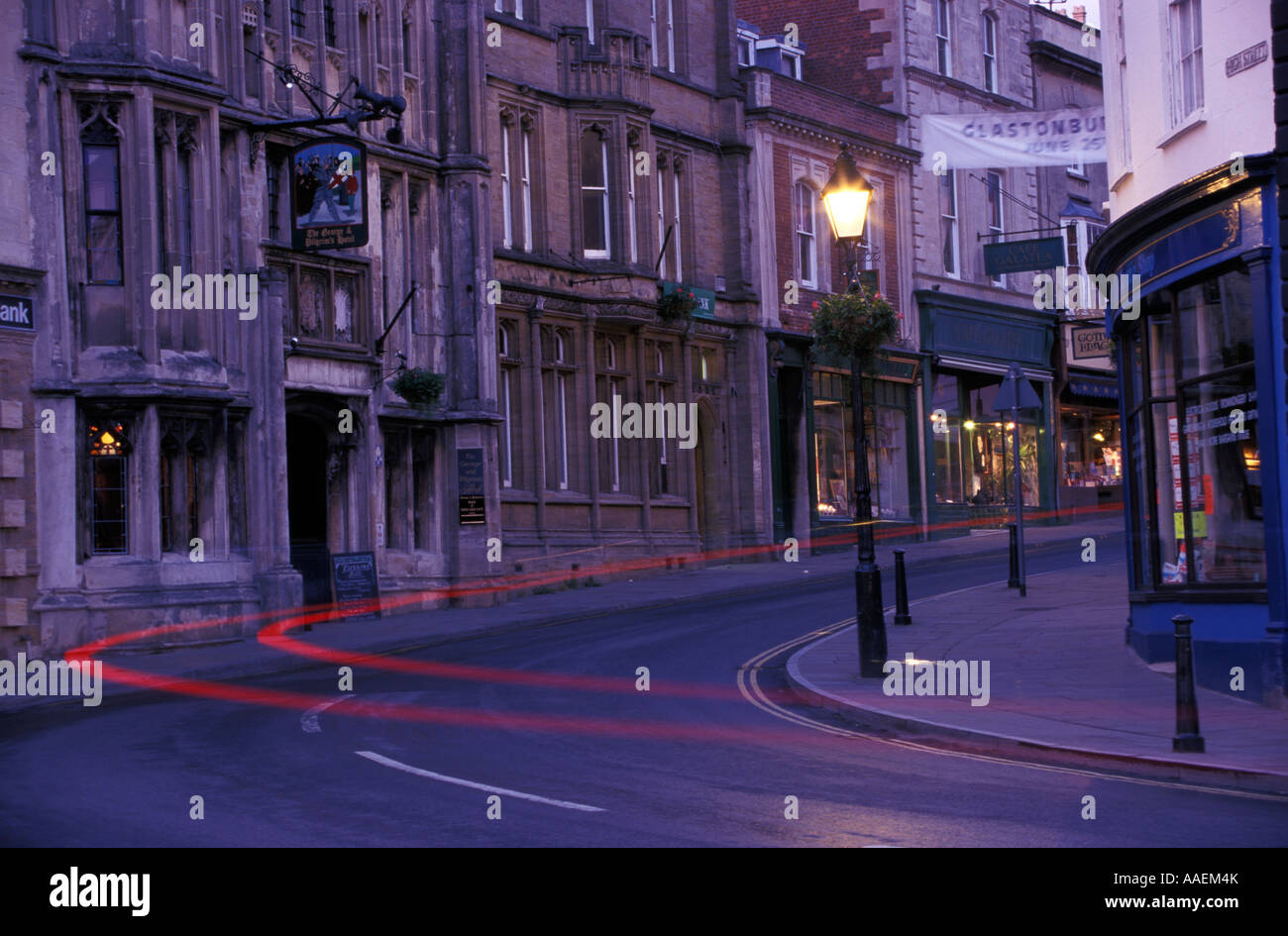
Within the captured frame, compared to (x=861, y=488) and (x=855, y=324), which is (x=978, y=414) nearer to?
(x=855, y=324)

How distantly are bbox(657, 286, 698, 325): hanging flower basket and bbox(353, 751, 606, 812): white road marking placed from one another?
2429cm

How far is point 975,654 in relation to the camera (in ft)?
61.0

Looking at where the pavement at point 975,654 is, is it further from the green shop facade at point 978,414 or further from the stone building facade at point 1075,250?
the stone building facade at point 1075,250

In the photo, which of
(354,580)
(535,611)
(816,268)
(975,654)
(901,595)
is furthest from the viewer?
(816,268)

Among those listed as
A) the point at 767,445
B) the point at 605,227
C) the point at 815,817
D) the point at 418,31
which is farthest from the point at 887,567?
the point at 815,817

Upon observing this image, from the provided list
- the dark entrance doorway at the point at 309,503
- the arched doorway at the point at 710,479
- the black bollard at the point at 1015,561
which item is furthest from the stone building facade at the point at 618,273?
the black bollard at the point at 1015,561

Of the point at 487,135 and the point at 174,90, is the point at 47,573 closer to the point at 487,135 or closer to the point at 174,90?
the point at 174,90

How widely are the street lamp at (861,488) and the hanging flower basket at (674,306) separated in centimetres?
1743

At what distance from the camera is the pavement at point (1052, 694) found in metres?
11.9

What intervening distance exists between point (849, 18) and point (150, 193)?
93.6ft

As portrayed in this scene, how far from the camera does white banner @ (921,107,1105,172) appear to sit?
A: 2945 centimetres

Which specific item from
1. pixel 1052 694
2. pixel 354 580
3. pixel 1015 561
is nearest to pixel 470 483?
pixel 354 580

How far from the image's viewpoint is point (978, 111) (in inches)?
1916

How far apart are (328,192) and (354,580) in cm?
626
